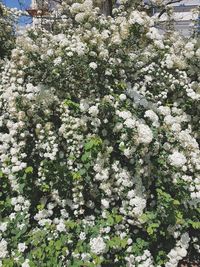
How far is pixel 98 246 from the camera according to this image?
11.7ft

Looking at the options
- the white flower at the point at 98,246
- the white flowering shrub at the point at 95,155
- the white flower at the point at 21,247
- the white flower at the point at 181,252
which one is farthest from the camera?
the white flower at the point at 181,252

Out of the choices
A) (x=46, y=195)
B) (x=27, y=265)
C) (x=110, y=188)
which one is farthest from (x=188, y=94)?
(x=27, y=265)

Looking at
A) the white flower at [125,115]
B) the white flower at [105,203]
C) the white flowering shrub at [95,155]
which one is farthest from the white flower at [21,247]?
the white flower at [125,115]

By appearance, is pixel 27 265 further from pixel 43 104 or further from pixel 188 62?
pixel 188 62

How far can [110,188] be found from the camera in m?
3.98

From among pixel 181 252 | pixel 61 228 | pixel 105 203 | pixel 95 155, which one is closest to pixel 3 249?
pixel 61 228

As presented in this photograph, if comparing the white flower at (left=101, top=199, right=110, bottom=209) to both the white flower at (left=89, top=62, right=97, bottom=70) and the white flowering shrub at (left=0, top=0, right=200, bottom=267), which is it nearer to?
the white flowering shrub at (left=0, top=0, right=200, bottom=267)

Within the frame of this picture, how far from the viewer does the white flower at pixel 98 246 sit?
357 centimetres

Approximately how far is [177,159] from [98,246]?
99 centimetres

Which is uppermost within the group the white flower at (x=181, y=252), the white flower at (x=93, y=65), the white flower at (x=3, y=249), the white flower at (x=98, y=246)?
the white flower at (x=93, y=65)

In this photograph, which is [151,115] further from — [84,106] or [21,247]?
[21,247]

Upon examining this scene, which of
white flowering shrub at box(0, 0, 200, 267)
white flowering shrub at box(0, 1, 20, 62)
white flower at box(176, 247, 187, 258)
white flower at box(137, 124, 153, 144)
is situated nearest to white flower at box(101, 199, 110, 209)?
white flowering shrub at box(0, 0, 200, 267)

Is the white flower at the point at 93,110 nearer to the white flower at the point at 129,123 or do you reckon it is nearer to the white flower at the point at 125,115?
Answer: the white flower at the point at 125,115

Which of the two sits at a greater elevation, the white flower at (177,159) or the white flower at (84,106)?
the white flower at (84,106)
